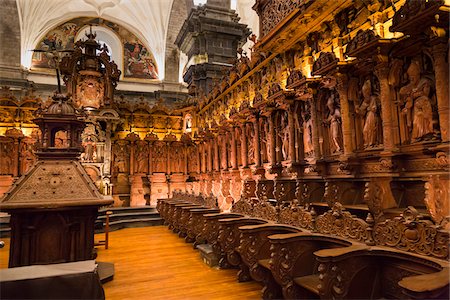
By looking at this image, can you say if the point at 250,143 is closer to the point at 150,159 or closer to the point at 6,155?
the point at 150,159

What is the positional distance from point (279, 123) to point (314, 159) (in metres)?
1.55

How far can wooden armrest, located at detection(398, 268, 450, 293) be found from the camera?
5.19 ft

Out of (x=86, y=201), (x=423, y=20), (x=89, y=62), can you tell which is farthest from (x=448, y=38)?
(x=89, y=62)

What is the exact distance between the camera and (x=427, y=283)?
5.38 ft

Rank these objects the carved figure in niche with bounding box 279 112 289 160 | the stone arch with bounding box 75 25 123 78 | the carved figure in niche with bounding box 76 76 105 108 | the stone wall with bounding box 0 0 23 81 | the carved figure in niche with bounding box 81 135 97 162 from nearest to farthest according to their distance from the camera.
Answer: the carved figure in niche with bounding box 279 112 289 160, the carved figure in niche with bounding box 81 135 97 162, the carved figure in niche with bounding box 76 76 105 108, the stone wall with bounding box 0 0 23 81, the stone arch with bounding box 75 25 123 78

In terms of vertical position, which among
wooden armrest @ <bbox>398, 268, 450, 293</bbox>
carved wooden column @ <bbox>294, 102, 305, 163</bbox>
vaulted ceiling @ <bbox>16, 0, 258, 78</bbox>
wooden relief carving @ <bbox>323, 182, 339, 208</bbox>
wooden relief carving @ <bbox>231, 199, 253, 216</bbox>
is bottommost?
wooden armrest @ <bbox>398, 268, 450, 293</bbox>

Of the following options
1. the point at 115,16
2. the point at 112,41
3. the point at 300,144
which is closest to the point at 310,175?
the point at 300,144

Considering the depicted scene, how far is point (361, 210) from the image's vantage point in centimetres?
357

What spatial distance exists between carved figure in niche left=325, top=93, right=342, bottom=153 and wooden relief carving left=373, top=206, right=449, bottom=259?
7.47ft

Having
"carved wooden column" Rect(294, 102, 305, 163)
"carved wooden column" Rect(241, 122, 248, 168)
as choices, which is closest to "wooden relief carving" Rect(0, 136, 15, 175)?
"carved wooden column" Rect(241, 122, 248, 168)

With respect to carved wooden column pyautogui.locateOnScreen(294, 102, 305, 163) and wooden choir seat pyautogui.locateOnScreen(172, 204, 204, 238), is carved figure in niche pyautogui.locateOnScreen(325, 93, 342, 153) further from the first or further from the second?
wooden choir seat pyautogui.locateOnScreen(172, 204, 204, 238)

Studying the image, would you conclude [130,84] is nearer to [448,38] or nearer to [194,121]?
[194,121]

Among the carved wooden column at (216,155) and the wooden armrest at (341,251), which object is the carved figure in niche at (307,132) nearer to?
the wooden armrest at (341,251)

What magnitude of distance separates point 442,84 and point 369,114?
1047 mm
